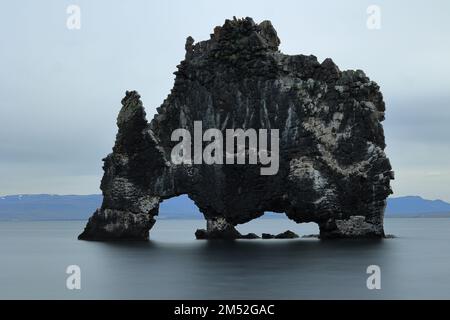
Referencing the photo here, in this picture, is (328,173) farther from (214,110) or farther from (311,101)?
(214,110)

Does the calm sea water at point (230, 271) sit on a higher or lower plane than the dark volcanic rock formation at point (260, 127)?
lower

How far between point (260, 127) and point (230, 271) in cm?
3625

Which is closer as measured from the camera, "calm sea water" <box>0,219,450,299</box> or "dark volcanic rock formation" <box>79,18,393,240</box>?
"calm sea water" <box>0,219,450,299</box>

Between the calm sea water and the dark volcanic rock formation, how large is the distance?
6.13m

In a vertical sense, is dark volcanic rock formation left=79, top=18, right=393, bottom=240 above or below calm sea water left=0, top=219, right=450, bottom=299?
above

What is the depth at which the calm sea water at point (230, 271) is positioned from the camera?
181ft

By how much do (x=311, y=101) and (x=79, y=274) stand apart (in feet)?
146

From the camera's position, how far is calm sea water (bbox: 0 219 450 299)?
181 ft

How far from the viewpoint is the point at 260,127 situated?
10075cm

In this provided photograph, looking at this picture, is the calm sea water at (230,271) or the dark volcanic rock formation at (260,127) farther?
the dark volcanic rock formation at (260,127)

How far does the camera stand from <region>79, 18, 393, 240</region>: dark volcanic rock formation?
3885 inches

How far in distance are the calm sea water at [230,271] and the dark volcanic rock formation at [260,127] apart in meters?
6.13
